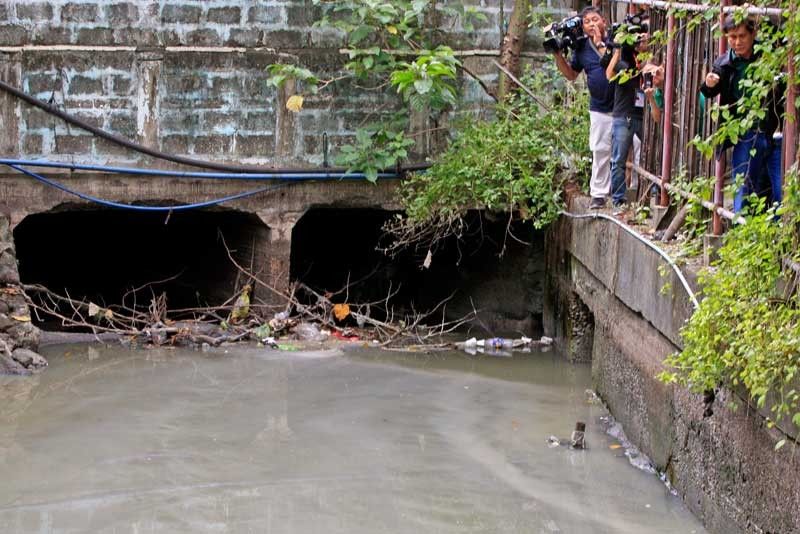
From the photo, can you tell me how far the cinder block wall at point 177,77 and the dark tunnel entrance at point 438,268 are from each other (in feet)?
4.49

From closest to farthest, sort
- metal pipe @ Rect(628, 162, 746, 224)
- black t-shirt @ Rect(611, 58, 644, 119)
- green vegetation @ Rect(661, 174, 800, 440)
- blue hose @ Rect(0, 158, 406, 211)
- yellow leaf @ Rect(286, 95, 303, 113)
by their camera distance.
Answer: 1. green vegetation @ Rect(661, 174, 800, 440)
2. metal pipe @ Rect(628, 162, 746, 224)
3. black t-shirt @ Rect(611, 58, 644, 119)
4. blue hose @ Rect(0, 158, 406, 211)
5. yellow leaf @ Rect(286, 95, 303, 113)

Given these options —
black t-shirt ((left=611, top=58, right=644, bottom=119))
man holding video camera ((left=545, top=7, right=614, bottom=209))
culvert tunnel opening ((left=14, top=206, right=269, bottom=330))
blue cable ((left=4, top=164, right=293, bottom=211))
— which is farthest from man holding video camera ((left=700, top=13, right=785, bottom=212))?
culvert tunnel opening ((left=14, top=206, right=269, bottom=330))

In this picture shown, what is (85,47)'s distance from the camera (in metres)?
9.88

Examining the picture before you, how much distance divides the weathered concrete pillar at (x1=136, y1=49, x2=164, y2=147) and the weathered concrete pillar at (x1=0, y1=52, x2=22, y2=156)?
3.28ft

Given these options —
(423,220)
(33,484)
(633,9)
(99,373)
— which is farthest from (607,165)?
(33,484)

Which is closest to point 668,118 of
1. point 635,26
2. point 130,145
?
point 635,26

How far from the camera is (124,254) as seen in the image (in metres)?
13.1

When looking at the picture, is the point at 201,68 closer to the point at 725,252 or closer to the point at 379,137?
the point at 379,137

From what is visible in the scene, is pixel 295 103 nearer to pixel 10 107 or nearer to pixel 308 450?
pixel 10 107

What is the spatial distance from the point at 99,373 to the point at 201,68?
2890 mm

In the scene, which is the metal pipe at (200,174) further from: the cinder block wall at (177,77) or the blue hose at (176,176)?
the cinder block wall at (177,77)

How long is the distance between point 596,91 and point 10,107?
16.3 ft

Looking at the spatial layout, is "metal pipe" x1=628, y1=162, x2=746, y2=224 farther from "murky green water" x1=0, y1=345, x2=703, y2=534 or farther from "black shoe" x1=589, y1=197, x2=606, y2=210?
"murky green water" x1=0, y1=345, x2=703, y2=534

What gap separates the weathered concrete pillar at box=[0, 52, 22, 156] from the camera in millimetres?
9727
